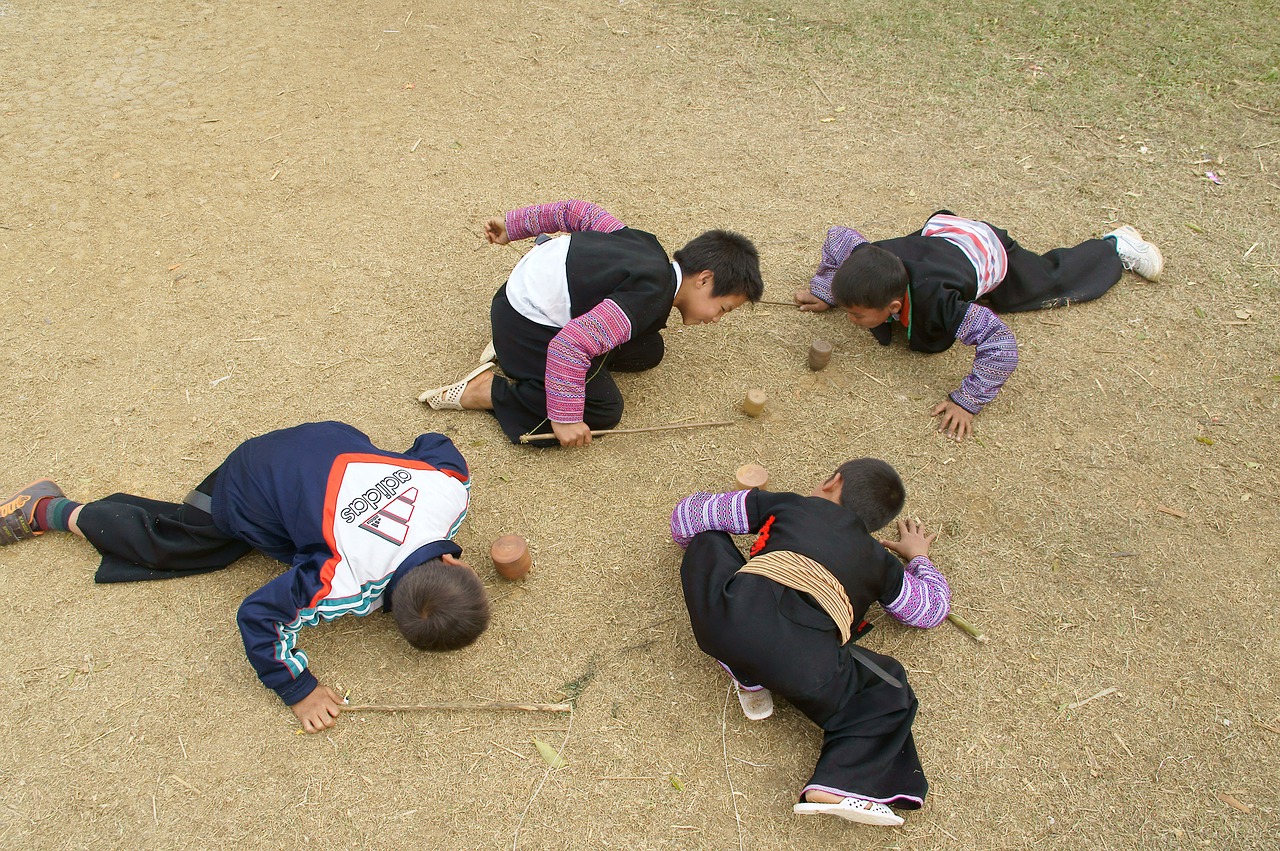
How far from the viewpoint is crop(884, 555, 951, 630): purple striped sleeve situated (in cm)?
280

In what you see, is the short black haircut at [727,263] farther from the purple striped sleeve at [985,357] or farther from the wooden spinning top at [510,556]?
the wooden spinning top at [510,556]

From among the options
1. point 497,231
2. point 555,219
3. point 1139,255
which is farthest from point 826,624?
point 1139,255

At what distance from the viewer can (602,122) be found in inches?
208

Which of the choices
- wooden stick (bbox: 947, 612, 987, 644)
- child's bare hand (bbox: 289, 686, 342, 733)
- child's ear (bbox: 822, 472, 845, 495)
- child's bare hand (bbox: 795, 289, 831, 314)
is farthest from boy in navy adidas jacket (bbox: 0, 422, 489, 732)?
child's bare hand (bbox: 795, 289, 831, 314)

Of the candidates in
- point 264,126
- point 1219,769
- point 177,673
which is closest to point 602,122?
point 264,126

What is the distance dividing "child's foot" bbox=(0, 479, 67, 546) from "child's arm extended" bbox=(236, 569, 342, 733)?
1.16 meters

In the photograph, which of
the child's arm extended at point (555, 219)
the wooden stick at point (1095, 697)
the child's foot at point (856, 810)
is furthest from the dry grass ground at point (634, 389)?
the child's arm extended at point (555, 219)

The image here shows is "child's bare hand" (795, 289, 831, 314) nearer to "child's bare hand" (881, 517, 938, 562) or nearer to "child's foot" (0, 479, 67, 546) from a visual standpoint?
"child's bare hand" (881, 517, 938, 562)

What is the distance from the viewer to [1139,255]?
4234 mm

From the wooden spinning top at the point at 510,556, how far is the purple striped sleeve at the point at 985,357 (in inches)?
80.7

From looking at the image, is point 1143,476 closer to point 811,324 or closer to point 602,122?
point 811,324

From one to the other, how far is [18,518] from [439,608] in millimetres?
1803

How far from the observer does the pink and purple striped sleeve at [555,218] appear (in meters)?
3.61

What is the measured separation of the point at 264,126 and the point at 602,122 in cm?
217
